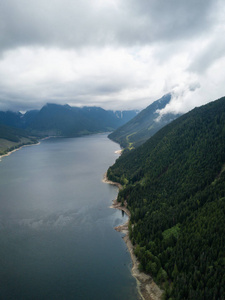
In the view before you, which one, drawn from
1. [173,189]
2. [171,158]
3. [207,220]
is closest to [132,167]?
[171,158]

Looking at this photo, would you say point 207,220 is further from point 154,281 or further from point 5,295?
point 5,295

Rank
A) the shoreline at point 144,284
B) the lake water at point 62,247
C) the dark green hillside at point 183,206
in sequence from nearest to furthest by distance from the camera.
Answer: the shoreline at point 144,284 → the dark green hillside at point 183,206 → the lake water at point 62,247

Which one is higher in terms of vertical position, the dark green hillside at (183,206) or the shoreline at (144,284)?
the dark green hillside at (183,206)

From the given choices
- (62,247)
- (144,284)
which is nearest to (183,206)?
(144,284)

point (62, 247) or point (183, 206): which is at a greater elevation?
point (183, 206)

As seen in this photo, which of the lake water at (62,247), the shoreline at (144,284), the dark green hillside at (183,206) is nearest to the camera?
the shoreline at (144,284)

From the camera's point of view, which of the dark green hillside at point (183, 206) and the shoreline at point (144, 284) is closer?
the shoreline at point (144, 284)

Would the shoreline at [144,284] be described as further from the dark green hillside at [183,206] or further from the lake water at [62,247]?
the dark green hillside at [183,206]

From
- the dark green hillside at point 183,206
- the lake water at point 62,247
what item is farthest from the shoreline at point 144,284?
the dark green hillside at point 183,206

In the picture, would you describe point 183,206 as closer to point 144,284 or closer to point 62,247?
point 144,284
